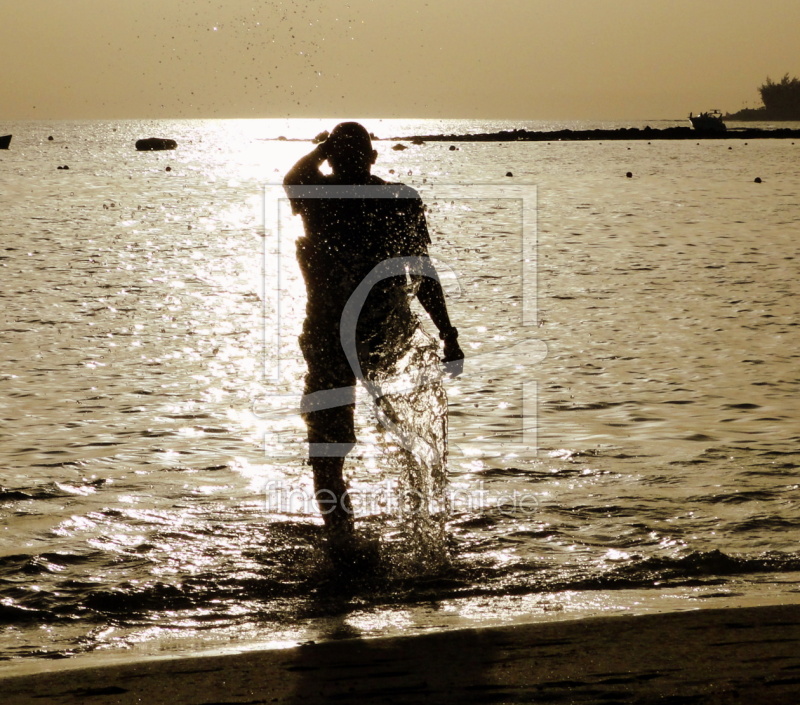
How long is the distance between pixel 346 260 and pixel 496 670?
2.56m

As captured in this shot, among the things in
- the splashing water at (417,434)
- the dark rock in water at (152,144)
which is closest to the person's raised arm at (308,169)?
the splashing water at (417,434)

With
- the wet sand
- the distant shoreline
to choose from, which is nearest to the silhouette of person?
the wet sand

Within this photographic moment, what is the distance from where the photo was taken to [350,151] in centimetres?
509

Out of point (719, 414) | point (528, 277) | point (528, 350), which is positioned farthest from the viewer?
point (528, 277)

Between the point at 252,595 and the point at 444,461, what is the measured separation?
197 cm

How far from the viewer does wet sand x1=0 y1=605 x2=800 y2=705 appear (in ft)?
9.50

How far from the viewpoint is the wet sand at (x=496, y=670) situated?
2895mm

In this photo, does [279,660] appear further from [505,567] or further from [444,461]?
[444,461]

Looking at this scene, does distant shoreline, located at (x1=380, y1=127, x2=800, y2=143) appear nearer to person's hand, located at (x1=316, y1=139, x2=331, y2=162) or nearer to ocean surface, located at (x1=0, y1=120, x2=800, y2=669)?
ocean surface, located at (x1=0, y1=120, x2=800, y2=669)

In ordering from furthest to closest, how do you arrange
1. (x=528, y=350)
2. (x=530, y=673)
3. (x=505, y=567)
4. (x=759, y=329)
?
1. (x=759, y=329)
2. (x=528, y=350)
3. (x=505, y=567)
4. (x=530, y=673)

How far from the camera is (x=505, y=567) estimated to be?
16.4ft

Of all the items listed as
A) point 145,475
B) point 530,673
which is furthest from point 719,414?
point 530,673

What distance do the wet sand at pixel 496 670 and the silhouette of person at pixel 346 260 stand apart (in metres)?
1.93

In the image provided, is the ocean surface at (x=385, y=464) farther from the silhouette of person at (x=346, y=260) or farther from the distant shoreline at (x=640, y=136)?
the distant shoreline at (x=640, y=136)
